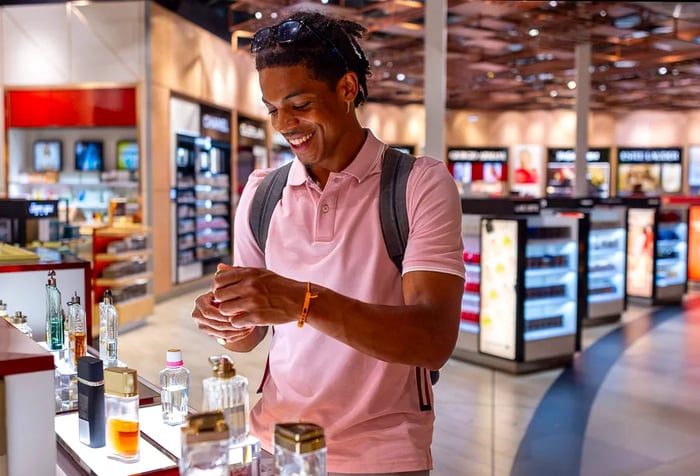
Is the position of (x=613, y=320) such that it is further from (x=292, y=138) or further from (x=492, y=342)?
(x=292, y=138)

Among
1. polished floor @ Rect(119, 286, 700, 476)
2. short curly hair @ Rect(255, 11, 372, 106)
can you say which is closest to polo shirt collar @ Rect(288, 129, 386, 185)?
short curly hair @ Rect(255, 11, 372, 106)

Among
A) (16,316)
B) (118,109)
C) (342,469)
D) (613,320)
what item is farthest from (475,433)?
(118,109)

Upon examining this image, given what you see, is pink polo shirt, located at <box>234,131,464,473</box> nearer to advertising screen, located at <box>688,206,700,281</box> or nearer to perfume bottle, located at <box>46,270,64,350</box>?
perfume bottle, located at <box>46,270,64,350</box>

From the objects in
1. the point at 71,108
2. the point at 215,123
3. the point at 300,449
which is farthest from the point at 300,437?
the point at 215,123

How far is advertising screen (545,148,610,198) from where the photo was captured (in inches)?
830

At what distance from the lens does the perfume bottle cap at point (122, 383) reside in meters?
1.41

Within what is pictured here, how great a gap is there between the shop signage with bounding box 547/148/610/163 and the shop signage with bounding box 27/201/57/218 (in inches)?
→ 716

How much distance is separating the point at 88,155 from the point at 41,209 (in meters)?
5.82

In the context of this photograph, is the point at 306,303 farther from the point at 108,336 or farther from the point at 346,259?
the point at 108,336

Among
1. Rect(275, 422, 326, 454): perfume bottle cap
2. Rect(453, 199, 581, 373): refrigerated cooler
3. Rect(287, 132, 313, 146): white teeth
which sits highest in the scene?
Rect(287, 132, 313, 146): white teeth

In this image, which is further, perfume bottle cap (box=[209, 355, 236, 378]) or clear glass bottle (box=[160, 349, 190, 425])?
clear glass bottle (box=[160, 349, 190, 425])

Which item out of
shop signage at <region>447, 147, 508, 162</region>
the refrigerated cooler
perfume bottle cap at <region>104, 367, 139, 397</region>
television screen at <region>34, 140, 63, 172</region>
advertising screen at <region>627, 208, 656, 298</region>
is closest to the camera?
perfume bottle cap at <region>104, 367, 139, 397</region>

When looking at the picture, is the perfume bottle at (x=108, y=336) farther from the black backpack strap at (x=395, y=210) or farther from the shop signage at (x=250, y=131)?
the shop signage at (x=250, y=131)

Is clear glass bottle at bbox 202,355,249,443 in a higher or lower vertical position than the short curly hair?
lower
